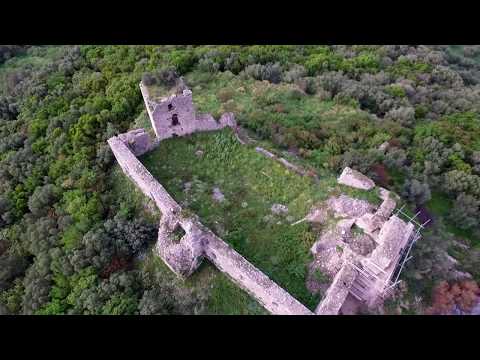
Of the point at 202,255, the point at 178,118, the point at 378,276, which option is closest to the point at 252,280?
the point at 202,255

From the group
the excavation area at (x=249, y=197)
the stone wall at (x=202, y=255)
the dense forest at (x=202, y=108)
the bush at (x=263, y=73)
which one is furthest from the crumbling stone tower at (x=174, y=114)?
the bush at (x=263, y=73)

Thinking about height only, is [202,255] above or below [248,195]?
below

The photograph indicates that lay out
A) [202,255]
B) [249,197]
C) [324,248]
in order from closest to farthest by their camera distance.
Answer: [202,255], [324,248], [249,197]

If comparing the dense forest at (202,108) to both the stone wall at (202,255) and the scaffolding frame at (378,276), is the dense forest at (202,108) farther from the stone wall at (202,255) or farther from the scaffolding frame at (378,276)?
the stone wall at (202,255)

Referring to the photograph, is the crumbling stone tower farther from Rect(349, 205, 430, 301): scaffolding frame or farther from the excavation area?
Rect(349, 205, 430, 301): scaffolding frame

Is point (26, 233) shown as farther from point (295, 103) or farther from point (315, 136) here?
point (295, 103)

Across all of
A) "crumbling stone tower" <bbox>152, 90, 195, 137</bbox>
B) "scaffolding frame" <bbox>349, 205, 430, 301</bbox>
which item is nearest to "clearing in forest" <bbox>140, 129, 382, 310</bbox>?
"crumbling stone tower" <bbox>152, 90, 195, 137</bbox>

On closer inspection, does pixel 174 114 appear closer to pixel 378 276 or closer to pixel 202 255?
pixel 202 255
